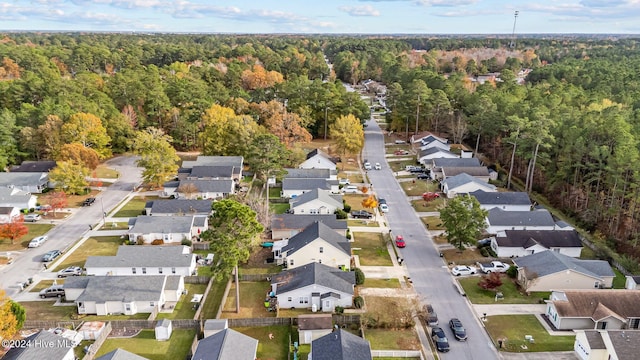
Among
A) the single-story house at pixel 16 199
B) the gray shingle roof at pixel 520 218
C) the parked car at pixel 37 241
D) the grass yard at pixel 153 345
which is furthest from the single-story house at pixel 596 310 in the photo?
the single-story house at pixel 16 199

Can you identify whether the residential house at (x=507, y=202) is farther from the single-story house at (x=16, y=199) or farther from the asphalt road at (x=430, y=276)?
the single-story house at (x=16, y=199)

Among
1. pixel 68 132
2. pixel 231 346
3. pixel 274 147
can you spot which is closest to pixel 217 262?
pixel 231 346

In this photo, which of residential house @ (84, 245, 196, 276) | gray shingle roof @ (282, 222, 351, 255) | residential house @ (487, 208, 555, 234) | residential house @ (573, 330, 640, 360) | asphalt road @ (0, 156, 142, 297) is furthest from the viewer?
residential house @ (487, 208, 555, 234)

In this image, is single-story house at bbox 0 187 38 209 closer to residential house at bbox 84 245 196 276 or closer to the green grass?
residential house at bbox 84 245 196 276

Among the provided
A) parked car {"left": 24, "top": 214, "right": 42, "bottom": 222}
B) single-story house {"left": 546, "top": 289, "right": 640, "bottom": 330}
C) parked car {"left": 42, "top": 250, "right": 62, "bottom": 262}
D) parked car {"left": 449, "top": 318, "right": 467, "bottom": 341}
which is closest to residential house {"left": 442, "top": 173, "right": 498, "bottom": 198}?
single-story house {"left": 546, "top": 289, "right": 640, "bottom": 330}

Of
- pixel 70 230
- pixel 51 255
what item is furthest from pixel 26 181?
pixel 51 255

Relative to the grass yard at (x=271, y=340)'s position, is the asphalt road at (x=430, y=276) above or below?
above

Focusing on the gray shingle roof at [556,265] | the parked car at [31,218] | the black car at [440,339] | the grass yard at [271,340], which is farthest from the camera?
the parked car at [31,218]

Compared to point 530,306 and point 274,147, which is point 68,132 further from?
point 530,306
